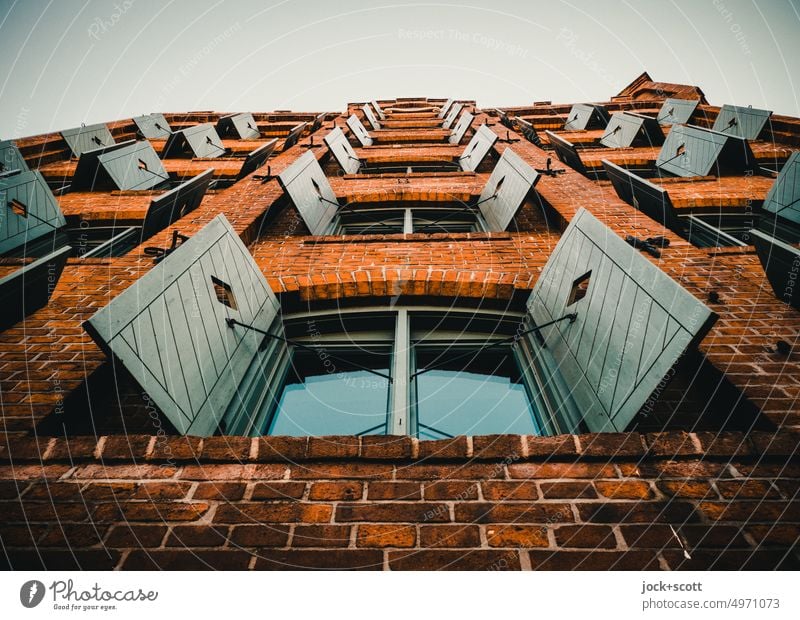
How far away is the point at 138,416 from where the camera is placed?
7.18 ft

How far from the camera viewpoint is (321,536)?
4.63 ft

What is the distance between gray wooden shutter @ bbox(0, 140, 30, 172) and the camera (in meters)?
5.41

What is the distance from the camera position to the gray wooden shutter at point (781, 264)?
7.09 feet

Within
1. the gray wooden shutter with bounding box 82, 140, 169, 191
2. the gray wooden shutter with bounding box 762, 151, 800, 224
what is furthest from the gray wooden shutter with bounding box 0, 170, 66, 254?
the gray wooden shutter with bounding box 762, 151, 800, 224

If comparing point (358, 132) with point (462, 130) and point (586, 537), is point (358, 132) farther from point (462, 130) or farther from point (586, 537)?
point (586, 537)

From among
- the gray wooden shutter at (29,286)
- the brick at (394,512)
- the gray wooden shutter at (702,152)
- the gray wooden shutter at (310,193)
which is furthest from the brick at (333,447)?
the gray wooden shutter at (702,152)

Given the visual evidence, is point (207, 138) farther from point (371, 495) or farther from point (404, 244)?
point (371, 495)

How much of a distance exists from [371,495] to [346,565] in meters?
0.27

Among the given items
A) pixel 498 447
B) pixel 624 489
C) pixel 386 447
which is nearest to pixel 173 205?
pixel 386 447

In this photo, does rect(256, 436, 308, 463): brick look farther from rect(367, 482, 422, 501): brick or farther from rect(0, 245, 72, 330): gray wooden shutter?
rect(0, 245, 72, 330): gray wooden shutter

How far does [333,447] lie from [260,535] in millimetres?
442

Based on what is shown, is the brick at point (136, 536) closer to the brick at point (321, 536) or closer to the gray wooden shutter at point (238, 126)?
the brick at point (321, 536)

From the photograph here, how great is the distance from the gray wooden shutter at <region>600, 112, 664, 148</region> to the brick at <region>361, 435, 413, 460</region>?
31.9 feet

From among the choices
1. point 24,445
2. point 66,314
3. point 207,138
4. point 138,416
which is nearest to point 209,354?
point 138,416
